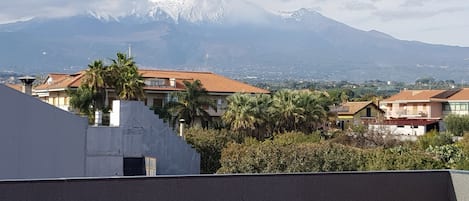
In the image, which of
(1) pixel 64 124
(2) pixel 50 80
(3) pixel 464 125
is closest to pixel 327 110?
(3) pixel 464 125

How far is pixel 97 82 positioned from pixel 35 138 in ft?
83.1

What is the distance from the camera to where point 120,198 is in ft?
20.9

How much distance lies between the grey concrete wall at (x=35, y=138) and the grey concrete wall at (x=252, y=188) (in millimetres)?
5188

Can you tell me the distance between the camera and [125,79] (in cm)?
3616

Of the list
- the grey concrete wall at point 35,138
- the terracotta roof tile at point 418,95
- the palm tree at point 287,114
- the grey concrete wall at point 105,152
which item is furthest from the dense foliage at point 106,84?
the terracotta roof tile at point 418,95

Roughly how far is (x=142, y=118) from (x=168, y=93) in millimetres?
22778

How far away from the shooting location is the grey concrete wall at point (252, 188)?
20.0 feet

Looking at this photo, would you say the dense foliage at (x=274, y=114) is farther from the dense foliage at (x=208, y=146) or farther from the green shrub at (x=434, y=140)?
the green shrub at (x=434, y=140)

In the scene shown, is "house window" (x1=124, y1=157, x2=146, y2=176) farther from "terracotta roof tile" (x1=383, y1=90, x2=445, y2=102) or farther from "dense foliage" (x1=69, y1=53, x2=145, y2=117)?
"terracotta roof tile" (x1=383, y1=90, x2=445, y2=102)

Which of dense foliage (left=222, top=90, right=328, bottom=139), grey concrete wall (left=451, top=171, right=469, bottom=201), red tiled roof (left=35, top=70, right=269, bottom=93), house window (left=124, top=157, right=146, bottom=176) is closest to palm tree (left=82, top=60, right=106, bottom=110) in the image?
dense foliage (left=222, top=90, right=328, bottom=139)

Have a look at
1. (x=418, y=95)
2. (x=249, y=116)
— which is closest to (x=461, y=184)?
(x=249, y=116)

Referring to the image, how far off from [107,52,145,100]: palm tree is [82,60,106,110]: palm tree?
430 millimetres

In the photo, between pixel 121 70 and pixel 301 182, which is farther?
pixel 121 70

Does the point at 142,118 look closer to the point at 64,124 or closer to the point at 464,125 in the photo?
the point at 64,124
